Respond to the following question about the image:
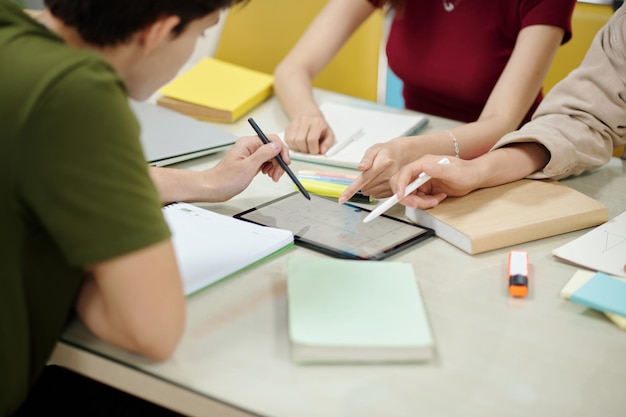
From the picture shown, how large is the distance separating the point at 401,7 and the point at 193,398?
Answer: 123 cm

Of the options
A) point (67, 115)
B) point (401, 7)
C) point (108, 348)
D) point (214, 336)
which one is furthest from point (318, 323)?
point (401, 7)

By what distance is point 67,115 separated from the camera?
670 millimetres

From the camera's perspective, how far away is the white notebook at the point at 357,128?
1.36 m

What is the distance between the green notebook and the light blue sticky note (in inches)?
8.2

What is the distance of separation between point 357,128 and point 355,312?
0.71m

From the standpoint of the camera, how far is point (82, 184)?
68cm

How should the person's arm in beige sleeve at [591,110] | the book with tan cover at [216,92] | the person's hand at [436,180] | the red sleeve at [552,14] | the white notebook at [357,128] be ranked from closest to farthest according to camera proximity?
the person's hand at [436,180]
the person's arm in beige sleeve at [591,110]
the white notebook at [357,128]
the red sleeve at [552,14]
the book with tan cover at [216,92]

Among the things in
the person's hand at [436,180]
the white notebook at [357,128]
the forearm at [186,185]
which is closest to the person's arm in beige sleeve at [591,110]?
the person's hand at [436,180]

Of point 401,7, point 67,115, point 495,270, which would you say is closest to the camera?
point 67,115

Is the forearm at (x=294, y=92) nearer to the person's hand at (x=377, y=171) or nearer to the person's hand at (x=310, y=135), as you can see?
the person's hand at (x=310, y=135)

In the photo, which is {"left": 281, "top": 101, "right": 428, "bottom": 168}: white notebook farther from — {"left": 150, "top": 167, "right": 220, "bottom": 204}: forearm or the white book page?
the white book page

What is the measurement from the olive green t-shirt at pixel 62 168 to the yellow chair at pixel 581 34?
1.39m

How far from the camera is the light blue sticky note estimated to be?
87 centimetres

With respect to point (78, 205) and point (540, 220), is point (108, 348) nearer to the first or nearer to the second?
point (78, 205)
